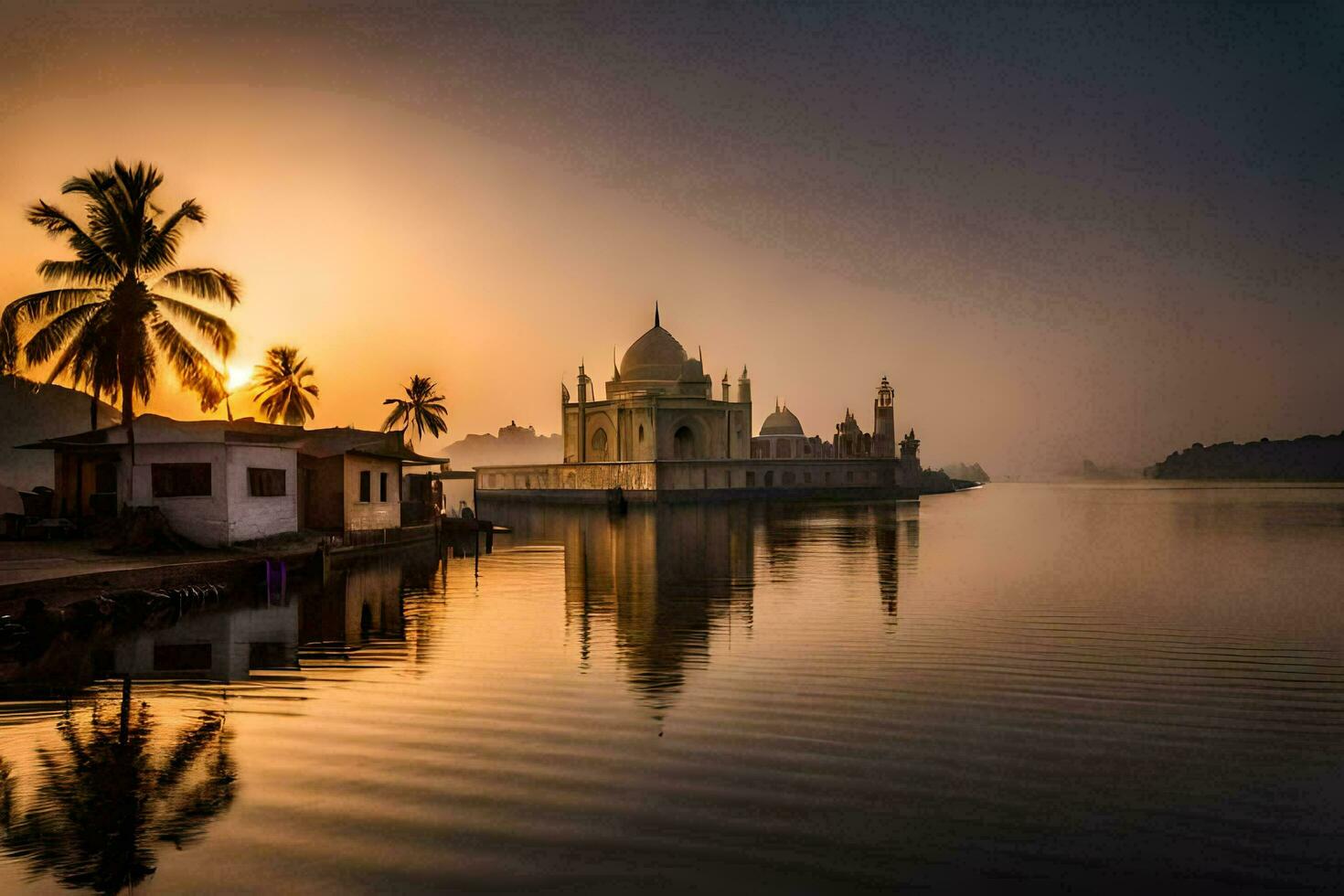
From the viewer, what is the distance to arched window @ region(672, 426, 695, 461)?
84438 mm

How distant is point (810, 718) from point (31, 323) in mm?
23292

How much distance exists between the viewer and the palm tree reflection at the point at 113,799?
6.15 m

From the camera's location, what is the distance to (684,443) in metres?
85.0

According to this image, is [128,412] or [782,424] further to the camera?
[782,424]

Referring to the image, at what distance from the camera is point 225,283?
26359 mm

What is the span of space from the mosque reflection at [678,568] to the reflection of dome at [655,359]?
91.3 ft

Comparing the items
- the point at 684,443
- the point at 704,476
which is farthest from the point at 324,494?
the point at 684,443

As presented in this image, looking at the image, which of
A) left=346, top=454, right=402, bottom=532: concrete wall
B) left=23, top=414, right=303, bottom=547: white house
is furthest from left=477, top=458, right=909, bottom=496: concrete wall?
left=23, top=414, right=303, bottom=547: white house

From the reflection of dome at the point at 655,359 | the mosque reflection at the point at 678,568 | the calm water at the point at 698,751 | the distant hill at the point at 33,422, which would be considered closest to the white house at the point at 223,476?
the calm water at the point at 698,751

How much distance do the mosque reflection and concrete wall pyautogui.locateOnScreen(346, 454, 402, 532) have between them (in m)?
5.84

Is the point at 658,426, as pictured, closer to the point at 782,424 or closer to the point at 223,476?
the point at 782,424

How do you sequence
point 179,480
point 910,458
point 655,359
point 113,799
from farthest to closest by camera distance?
1. point 910,458
2. point 655,359
3. point 179,480
4. point 113,799

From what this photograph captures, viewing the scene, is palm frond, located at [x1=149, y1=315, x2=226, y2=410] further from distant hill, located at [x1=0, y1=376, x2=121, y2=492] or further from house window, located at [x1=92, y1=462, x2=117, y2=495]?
distant hill, located at [x1=0, y1=376, x2=121, y2=492]

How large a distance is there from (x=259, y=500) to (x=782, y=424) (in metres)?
92.0
